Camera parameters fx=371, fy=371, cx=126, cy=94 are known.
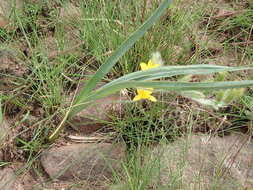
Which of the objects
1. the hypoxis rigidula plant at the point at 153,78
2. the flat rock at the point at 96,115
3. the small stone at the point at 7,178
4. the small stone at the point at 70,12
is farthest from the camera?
the small stone at the point at 70,12

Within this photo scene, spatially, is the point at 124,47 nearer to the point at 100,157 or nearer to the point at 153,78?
the point at 153,78

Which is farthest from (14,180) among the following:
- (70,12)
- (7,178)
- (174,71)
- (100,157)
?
(70,12)

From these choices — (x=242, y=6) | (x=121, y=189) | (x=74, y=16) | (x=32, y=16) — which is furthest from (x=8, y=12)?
(x=242, y=6)

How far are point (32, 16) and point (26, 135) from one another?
0.54m

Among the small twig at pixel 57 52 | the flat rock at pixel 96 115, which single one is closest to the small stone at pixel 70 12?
the small twig at pixel 57 52

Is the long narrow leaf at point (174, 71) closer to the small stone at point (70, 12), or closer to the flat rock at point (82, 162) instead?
the flat rock at point (82, 162)

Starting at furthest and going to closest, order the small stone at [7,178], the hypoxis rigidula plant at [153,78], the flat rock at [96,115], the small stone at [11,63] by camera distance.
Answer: the small stone at [11,63] < the flat rock at [96,115] < the small stone at [7,178] < the hypoxis rigidula plant at [153,78]

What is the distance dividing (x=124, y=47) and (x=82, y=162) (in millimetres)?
453

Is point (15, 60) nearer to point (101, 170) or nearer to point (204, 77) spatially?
point (101, 170)

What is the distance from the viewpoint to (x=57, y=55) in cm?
154

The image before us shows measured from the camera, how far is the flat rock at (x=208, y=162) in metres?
1.27

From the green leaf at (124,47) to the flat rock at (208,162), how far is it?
1.06 feet

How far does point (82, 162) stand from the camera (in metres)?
1.32

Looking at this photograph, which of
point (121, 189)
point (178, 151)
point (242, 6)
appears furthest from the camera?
point (242, 6)
